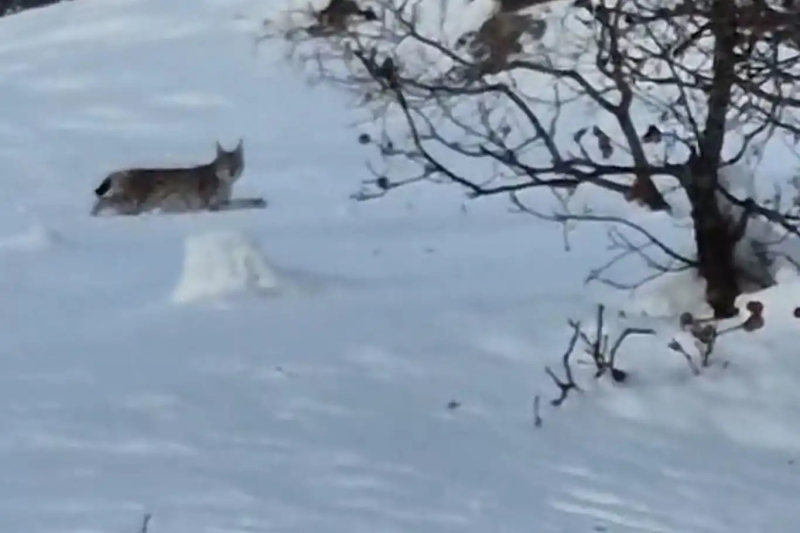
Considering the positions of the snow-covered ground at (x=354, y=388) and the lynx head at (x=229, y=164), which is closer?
the snow-covered ground at (x=354, y=388)

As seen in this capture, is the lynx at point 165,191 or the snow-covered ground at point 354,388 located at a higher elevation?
the lynx at point 165,191

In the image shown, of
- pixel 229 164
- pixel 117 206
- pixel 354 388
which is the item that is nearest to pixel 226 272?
pixel 354 388

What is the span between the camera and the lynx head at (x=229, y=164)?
1273 centimetres

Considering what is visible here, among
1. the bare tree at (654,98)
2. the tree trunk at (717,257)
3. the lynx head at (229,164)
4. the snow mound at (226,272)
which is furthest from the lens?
the lynx head at (229,164)

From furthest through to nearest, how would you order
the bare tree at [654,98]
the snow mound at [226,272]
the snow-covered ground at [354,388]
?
the snow mound at [226,272]
the bare tree at [654,98]
the snow-covered ground at [354,388]

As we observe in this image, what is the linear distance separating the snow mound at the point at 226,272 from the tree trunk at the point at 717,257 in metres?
2.04

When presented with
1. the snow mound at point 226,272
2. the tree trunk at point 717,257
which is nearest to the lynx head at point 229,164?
the snow mound at point 226,272

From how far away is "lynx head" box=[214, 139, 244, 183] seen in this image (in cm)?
1273

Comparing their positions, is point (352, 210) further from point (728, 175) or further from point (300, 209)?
point (728, 175)

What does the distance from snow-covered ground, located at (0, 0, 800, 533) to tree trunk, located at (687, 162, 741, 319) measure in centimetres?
23

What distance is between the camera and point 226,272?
8.65 metres

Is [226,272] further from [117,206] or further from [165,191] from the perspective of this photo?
[165,191]

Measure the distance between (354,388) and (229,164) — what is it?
19.8ft

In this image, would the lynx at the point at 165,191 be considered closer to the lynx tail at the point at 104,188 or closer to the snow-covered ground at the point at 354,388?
the lynx tail at the point at 104,188
